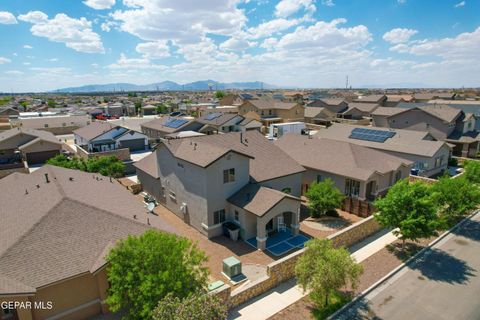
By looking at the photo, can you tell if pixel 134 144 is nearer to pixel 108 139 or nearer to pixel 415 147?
pixel 108 139

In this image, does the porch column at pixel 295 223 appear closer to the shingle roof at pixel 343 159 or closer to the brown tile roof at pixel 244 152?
the brown tile roof at pixel 244 152

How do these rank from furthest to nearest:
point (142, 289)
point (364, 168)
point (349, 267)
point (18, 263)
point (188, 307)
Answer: point (364, 168) → point (349, 267) → point (18, 263) → point (142, 289) → point (188, 307)

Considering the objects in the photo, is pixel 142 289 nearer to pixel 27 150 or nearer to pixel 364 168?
pixel 364 168

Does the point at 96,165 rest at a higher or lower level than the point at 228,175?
lower

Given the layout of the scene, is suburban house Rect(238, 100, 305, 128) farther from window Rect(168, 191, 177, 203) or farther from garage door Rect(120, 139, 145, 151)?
window Rect(168, 191, 177, 203)

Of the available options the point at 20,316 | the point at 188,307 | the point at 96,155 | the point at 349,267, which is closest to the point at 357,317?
the point at 349,267

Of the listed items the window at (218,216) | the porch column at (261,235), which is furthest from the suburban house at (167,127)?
the porch column at (261,235)

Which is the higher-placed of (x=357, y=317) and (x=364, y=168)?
(x=364, y=168)

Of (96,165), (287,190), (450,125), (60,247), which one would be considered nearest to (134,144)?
(96,165)

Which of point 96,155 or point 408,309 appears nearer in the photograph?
point 408,309
